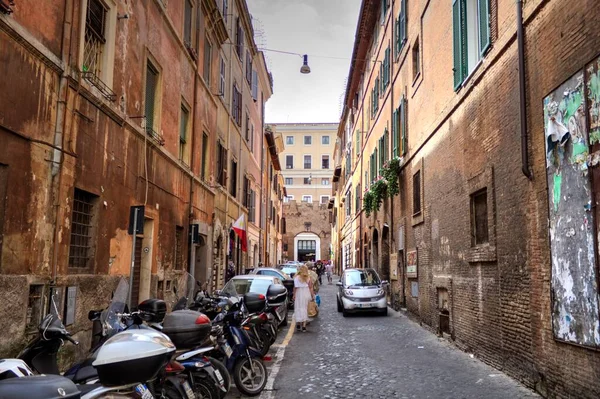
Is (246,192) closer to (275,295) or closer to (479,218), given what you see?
(275,295)

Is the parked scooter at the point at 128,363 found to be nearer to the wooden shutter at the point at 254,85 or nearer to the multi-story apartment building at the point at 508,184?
the multi-story apartment building at the point at 508,184

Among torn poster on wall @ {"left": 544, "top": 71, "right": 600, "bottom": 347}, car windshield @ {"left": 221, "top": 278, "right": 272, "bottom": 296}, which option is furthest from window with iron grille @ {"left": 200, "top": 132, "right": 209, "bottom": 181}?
torn poster on wall @ {"left": 544, "top": 71, "right": 600, "bottom": 347}

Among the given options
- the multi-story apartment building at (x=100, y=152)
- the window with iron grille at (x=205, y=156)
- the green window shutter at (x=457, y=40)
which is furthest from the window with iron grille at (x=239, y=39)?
the green window shutter at (x=457, y=40)

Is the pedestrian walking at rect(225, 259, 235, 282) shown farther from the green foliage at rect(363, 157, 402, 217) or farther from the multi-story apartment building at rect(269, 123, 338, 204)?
the multi-story apartment building at rect(269, 123, 338, 204)

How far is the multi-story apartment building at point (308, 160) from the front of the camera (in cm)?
8181

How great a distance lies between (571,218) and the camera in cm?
620

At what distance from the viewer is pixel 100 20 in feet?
29.8

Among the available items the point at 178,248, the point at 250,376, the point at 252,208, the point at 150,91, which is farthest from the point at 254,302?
the point at 252,208

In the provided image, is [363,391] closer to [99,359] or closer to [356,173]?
[99,359]

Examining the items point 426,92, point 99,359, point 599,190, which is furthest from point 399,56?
point 99,359

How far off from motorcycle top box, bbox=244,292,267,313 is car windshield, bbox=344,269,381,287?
31.3ft

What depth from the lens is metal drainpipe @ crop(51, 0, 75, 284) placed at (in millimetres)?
7250

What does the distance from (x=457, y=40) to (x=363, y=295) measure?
8.55 m

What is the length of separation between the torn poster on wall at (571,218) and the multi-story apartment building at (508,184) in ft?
0.07
